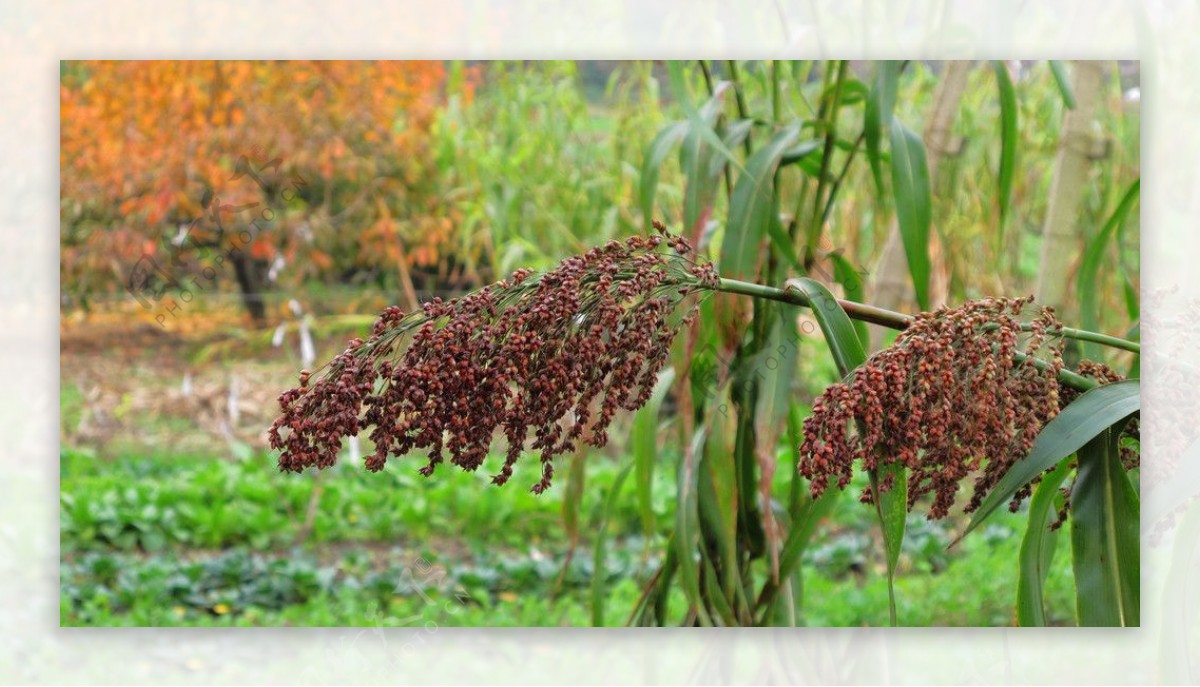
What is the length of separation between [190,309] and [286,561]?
41cm

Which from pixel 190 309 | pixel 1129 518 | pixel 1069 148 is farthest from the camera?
pixel 1069 148

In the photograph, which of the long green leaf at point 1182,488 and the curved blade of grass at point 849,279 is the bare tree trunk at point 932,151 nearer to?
the curved blade of grass at point 849,279

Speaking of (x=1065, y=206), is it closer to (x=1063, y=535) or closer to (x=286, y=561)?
(x=1063, y=535)

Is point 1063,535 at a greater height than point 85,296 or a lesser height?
lesser

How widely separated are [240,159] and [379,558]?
24.3 inches

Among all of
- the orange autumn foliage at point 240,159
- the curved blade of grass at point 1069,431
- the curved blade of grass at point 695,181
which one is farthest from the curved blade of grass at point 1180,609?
the orange autumn foliage at point 240,159

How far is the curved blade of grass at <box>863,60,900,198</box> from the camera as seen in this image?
120 cm

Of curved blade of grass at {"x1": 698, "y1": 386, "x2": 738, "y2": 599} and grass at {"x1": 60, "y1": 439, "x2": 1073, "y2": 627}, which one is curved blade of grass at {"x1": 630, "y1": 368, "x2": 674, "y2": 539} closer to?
curved blade of grass at {"x1": 698, "y1": 386, "x2": 738, "y2": 599}

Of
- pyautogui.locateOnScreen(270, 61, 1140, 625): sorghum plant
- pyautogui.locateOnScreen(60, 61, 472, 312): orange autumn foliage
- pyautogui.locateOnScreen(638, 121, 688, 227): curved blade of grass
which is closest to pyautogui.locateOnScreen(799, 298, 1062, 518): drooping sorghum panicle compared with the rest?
pyautogui.locateOnScreen(270, 61, 1140, 625): sorghum plant

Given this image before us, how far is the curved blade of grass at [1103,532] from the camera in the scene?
2.58ft


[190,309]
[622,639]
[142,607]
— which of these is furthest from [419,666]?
[190,309]

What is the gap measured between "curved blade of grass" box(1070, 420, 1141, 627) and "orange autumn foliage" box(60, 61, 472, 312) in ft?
3.62

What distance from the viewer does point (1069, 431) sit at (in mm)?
725

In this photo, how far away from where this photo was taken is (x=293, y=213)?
1.62 metres
